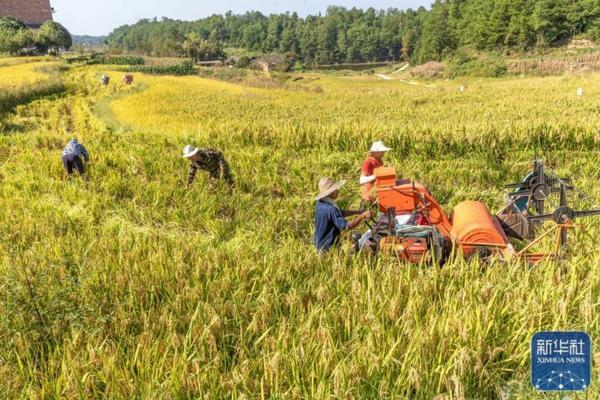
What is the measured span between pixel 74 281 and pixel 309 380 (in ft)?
8.58

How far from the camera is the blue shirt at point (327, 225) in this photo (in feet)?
14.8

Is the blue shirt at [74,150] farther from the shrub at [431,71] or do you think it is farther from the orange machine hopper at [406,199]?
the shrub at [431,71]

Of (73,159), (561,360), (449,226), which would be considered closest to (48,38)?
(73,159)

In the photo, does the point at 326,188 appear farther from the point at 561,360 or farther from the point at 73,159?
the point at 73,159

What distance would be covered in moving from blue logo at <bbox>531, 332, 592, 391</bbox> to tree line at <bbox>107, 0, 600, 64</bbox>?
65.3m

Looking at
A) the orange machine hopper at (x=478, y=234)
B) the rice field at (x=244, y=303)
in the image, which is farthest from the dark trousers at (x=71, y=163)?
the orange machine hopper at (x=478, y=234)

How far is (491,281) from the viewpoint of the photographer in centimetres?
353

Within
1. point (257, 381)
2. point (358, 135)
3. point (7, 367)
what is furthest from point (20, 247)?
point (358, 135)

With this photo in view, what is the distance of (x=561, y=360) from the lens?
1777 mm

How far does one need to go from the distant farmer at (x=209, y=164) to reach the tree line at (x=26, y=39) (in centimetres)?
6635

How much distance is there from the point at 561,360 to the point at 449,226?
3.21 metres

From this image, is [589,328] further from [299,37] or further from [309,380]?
[299,37]

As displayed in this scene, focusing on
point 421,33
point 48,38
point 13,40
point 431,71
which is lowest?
point 431,71

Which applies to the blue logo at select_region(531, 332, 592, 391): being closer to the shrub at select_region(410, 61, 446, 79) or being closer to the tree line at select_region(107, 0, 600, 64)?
the shrub at select_region(410, 61, 446, 79)
